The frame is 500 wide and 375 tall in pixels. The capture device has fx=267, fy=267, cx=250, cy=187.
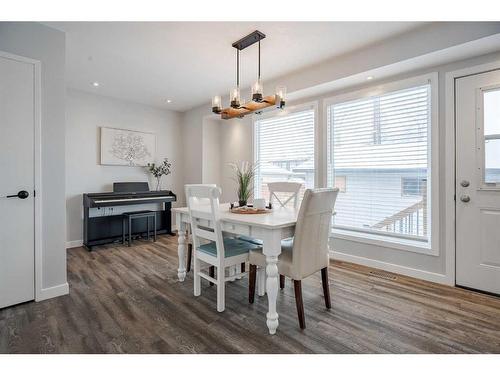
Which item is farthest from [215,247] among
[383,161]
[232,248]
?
[383,161]

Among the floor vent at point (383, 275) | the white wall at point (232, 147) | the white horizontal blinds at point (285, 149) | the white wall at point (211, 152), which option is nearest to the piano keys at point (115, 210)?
the white wall at point (211, 152)

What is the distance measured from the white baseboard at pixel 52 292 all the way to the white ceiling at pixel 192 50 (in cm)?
233

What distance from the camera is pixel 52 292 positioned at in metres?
2.39

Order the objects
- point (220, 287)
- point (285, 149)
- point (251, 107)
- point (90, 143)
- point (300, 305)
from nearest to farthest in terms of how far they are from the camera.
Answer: point (300, 305) < point (220, 287) < point (251, 107) < point (285, 149) < point (90, 143)

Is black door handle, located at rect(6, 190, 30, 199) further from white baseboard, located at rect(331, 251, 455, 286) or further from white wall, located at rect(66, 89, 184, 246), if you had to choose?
white baseboard, located at rect(331, 251, 455, 286)

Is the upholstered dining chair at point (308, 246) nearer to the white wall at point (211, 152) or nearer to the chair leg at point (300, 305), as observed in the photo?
the chair leg at point (300, 305)

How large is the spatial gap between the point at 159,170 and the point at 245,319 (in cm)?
376

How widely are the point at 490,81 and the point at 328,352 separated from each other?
2697mm

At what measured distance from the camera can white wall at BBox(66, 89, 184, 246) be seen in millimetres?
4203

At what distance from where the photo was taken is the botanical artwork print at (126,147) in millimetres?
4512

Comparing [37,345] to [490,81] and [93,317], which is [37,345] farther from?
[490,81]

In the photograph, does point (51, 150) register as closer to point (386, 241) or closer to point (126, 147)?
point (126, 147)

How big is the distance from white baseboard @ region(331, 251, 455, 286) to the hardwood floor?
0.29 feet
